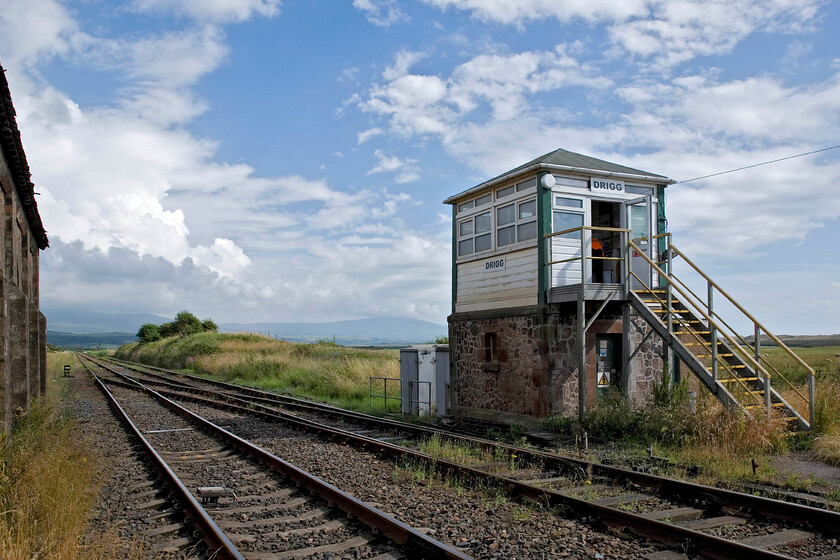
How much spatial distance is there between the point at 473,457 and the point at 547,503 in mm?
2909

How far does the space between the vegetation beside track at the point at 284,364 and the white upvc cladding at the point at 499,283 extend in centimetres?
474

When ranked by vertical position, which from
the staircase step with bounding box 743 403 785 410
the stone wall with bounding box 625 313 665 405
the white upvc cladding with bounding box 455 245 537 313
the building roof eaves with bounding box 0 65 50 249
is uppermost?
the building roof eaves with bounding box 0 65 50 249

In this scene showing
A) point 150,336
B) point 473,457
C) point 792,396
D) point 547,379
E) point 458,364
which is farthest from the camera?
point 150,336

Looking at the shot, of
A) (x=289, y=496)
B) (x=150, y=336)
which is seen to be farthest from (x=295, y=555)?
(x=150, y=336)

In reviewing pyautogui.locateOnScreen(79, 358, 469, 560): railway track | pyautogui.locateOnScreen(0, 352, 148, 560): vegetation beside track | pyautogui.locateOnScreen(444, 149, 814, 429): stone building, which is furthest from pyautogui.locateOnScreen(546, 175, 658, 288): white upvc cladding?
pyautogui.locateOnScreen(0, 352, 148, 560): vegetation beside track

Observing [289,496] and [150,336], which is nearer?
[289,496]

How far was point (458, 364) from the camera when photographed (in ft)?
53.3

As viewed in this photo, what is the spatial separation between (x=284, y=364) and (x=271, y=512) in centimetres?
2597

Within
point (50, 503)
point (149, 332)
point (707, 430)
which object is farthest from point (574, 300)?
point (149, 332)

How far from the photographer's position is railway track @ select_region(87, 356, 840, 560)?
587 centimetres

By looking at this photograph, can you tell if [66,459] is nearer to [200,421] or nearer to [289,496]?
[289,496]

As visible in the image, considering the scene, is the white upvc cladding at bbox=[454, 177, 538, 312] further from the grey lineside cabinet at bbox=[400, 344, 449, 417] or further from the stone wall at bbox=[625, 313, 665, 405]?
the stone wall at bbox=[625, 313, 665, 405]

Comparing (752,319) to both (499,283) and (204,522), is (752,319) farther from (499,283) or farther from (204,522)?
(204,522)

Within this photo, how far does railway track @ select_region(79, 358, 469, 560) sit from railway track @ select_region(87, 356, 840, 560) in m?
1.89
